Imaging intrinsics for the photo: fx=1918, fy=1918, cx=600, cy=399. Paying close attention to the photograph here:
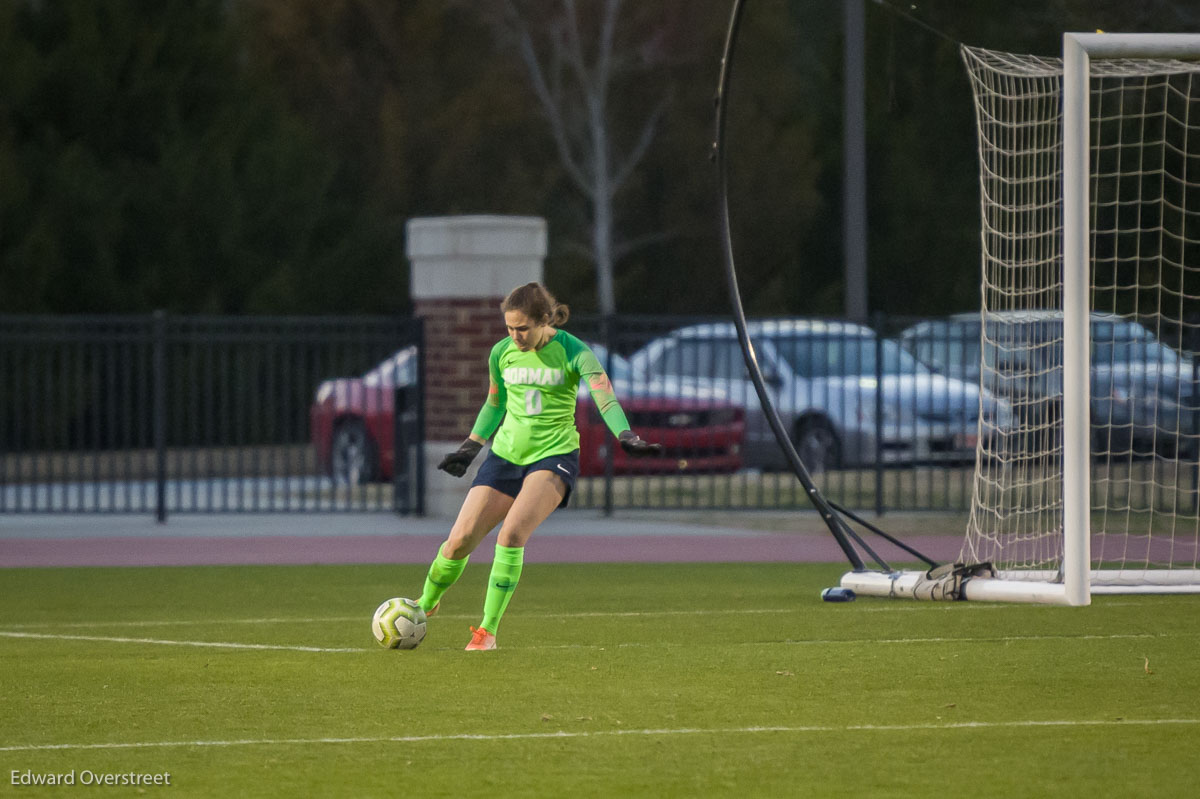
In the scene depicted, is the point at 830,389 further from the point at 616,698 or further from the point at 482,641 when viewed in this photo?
the point at 616,698

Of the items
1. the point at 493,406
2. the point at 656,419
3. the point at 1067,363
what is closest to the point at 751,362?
the point at 1067,363

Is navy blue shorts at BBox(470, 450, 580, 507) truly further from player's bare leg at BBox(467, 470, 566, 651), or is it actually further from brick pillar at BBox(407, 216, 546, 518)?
brick pillar at BBox(407, 216, 546, 518)

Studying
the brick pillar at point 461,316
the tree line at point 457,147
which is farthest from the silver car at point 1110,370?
the tree line at point 457,147

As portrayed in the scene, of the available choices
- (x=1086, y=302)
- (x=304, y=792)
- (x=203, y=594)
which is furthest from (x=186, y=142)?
(x=304, y=792)

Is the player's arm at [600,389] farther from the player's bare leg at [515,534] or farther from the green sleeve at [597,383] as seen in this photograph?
the player's bare leg at [515,534]

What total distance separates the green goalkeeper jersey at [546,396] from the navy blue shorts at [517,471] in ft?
0.11

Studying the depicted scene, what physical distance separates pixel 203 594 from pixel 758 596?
3.70 m

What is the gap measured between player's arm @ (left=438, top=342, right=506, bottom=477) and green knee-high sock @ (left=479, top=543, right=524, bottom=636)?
0.48 m

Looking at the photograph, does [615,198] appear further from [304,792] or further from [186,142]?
[304,792]

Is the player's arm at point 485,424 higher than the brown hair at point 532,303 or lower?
lower

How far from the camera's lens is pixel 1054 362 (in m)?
17.1

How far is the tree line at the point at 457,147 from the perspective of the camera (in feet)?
104

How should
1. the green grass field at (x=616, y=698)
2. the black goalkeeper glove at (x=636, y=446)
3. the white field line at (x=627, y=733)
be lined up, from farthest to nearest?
the black goalkeeper glove at (x=636, y=446) < the white field line at (x=627, y=733) < the green grass field at (x=616, y=698)

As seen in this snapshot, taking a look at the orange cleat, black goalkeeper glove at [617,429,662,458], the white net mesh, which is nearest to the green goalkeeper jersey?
black goalkeeper glove at [617,429,662,458]
